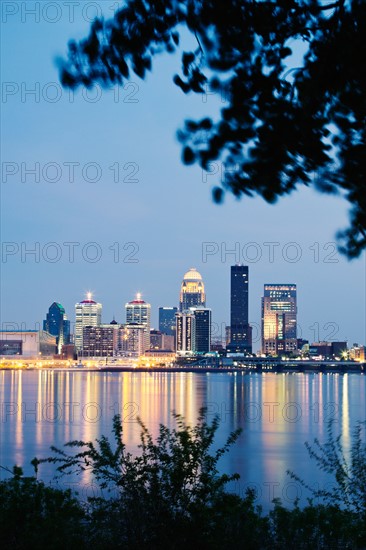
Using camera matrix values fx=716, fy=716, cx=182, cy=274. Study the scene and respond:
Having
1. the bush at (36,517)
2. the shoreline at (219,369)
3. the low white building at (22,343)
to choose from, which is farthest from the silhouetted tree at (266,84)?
the low white building at (22,343)

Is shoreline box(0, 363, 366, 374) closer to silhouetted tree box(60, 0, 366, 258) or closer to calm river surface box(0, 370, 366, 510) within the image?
calm river surface box(0, 370, 366, 510)

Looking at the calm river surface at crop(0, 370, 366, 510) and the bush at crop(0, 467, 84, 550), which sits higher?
the bush at crop(0, 467, 84, 550)

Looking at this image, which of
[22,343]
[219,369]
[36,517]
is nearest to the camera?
[36,517]

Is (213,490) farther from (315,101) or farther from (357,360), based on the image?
(357,360)

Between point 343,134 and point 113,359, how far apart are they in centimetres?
19483

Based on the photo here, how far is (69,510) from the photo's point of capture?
769cm

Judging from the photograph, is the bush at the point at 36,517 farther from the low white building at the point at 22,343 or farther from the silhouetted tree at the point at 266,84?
the low white building at the point at 22,343

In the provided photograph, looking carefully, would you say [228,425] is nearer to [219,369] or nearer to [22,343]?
[219,369]

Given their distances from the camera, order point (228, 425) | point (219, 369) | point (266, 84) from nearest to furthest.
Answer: point (266, 84) → point (228, 425) → point (219, 369)

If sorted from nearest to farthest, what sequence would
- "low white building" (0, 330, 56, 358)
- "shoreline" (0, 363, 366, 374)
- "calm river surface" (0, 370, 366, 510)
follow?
"calm river surface" (0, 370, 366, 510) → "shoreline" (0, 363, 366, 374) → "low white building" (0, 330, 56, 358)

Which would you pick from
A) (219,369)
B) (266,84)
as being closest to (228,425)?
(266,84)

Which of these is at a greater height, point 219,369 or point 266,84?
point 266,84

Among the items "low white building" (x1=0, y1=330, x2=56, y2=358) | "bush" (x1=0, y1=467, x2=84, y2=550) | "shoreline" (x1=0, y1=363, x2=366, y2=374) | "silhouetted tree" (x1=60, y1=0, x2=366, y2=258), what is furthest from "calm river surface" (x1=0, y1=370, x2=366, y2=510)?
"low white building" (x1=0, y1=330, x2=56, y2=358)

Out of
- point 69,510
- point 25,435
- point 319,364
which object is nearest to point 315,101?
point 69,510
